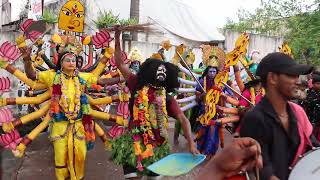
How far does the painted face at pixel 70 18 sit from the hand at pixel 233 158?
4.77 metres

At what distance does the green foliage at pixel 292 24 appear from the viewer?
1388 cm

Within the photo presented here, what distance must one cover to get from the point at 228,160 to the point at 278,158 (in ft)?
2.60

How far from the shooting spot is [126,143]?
17.2 ft

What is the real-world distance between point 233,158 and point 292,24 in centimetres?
1595

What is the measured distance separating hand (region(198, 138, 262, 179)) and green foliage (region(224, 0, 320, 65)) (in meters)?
12.3

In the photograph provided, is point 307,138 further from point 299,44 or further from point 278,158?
point 299,44

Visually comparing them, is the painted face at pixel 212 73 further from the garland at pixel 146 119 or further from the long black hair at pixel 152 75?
the garland at pixel 146 119

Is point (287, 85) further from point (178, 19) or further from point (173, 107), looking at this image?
point (178, 19)

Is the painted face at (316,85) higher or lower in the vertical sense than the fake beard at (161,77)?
lower

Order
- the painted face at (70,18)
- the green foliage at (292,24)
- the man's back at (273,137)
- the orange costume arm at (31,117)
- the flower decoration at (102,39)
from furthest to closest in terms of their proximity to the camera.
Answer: the green foliage at (292,24) < the painted face at (70,18) < the flower decoration at (102,39) < the orange costume arm at (31,117) < the man's back at (273,137)

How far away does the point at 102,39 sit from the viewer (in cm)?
570

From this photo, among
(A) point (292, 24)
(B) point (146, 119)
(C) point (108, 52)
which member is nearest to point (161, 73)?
(B) point (146, 119)

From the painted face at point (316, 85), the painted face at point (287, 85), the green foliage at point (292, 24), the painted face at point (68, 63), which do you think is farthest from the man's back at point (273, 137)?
the green foliage at point (292, 24)

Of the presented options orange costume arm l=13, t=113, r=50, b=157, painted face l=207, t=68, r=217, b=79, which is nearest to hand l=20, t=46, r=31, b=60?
orange costume arm l=13, t=113, r=50, b=157
